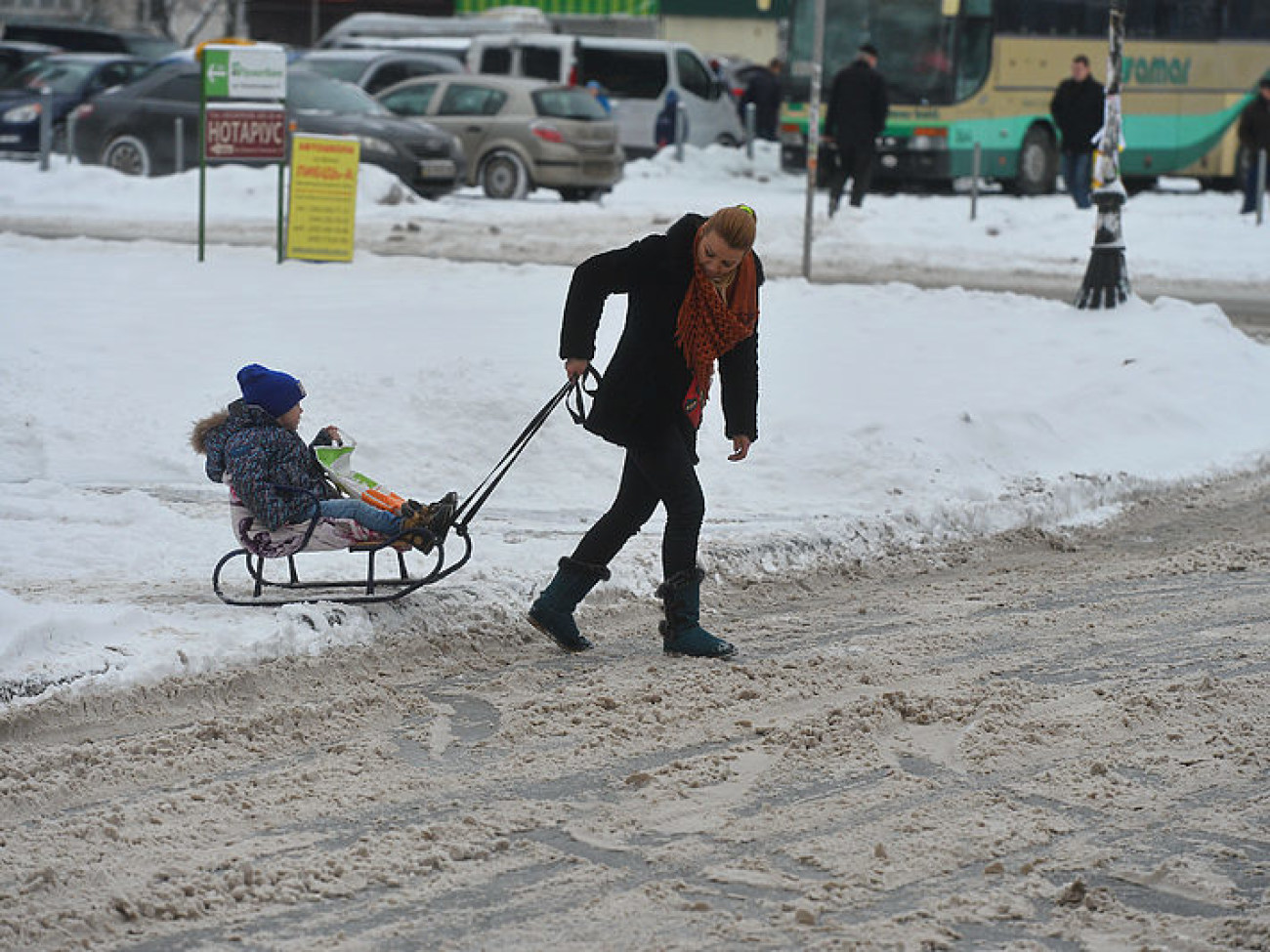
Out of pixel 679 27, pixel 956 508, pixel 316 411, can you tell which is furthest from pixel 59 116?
pixel 679 27

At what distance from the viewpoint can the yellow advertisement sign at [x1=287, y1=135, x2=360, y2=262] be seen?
15211 millimetres

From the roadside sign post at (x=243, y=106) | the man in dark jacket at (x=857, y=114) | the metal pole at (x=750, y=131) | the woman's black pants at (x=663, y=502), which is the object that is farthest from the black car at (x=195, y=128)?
the woman's black pants at (x=663, y=502)

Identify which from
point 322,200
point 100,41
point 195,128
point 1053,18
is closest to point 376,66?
point 195,128

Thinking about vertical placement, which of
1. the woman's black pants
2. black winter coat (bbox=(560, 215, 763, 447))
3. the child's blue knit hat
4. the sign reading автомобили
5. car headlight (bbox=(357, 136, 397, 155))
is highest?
the sign reading автомобили

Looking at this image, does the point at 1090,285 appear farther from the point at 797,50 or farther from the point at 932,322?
the point at 797,50

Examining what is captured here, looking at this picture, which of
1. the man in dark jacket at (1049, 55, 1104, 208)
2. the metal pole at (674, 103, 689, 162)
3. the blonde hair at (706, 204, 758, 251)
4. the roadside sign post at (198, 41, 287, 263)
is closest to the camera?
the blonde hair at (706, 204, 758, 251)

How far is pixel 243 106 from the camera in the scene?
48.9 ft

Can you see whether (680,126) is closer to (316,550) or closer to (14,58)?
(14,58)

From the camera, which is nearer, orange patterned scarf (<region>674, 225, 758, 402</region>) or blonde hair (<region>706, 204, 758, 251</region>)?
blonde hair (<region>706, 204, 758, 251</region>)

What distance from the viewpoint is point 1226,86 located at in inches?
1131

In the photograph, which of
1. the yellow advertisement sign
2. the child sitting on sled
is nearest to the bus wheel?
the yellow advertisement sign

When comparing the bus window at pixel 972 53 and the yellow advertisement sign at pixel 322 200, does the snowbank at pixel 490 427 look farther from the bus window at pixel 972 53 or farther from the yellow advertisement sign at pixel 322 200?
the bus window at pixel 972 53

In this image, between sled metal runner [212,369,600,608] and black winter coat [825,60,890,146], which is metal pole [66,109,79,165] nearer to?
black winter coat [825,60,890,146]

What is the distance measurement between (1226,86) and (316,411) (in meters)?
22.4
